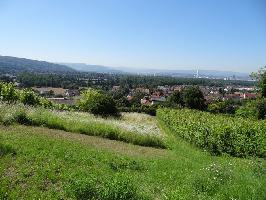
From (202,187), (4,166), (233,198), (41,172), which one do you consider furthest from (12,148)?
(233,198)

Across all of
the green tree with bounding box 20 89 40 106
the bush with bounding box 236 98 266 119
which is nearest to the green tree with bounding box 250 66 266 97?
the bush with bounding box 236 98 266 119

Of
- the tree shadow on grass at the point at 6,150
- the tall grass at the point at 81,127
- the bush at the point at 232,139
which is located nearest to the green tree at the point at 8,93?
the tall grass at the point at 81,127

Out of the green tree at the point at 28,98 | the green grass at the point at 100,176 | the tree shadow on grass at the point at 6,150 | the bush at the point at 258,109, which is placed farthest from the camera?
the bush at the point at 258,109

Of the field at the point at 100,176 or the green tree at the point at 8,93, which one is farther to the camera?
the green tree at the point at 8,93

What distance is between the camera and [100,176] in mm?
9961

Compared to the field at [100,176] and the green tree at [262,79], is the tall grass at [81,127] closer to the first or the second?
the field at [100,176]

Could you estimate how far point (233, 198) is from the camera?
807cm

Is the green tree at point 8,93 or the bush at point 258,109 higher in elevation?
the green tree at point 8,93

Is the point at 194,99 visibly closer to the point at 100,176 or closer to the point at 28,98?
the point at 28,98

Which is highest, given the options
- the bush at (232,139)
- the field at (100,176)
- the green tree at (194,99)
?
the field at (100,176)

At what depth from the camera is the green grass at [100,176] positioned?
827 centimetres

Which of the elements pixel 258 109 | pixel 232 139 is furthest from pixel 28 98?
pixel 258 109

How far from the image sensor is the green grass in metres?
8.27

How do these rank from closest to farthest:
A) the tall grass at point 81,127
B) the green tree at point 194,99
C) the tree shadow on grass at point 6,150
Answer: the tree shadow on grass at point 6,150 → the tall grass at point 81,127 → the green tree at point 194,99
